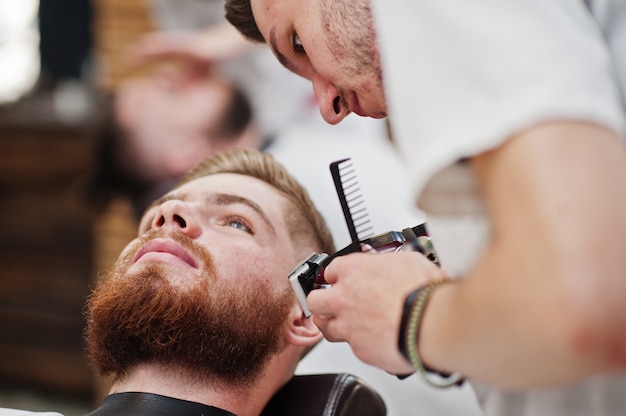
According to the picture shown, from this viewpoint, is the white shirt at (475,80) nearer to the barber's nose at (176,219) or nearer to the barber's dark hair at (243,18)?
the barber's dark hair at (243,18)

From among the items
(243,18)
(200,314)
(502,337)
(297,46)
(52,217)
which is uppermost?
(52,217)

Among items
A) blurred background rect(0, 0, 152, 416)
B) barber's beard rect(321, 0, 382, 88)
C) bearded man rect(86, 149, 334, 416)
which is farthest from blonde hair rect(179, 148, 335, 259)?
blurred background rect(0, 0, 152, 416)

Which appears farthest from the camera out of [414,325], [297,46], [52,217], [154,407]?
[52,217]

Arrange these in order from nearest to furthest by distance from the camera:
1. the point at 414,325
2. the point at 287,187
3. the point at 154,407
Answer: the point at 414,325 < the point at 154,407 < the point at 287,187

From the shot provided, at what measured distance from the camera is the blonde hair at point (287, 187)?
1.71 metres

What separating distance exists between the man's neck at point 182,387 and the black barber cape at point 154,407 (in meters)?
0.02

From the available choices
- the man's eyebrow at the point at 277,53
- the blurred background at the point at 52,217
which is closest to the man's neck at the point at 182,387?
the man's eyebrow at the point at 277,53

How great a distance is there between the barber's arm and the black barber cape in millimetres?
686

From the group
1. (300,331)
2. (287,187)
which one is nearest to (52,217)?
(287,187)

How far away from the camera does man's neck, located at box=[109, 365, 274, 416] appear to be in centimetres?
146

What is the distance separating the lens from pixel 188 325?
1.45 m

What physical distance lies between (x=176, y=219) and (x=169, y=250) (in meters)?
0.10

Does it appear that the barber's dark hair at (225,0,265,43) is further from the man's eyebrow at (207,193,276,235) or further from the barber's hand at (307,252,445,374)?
the barber's hand at (307,252,445,374)

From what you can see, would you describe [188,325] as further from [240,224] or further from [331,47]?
[331,47]
